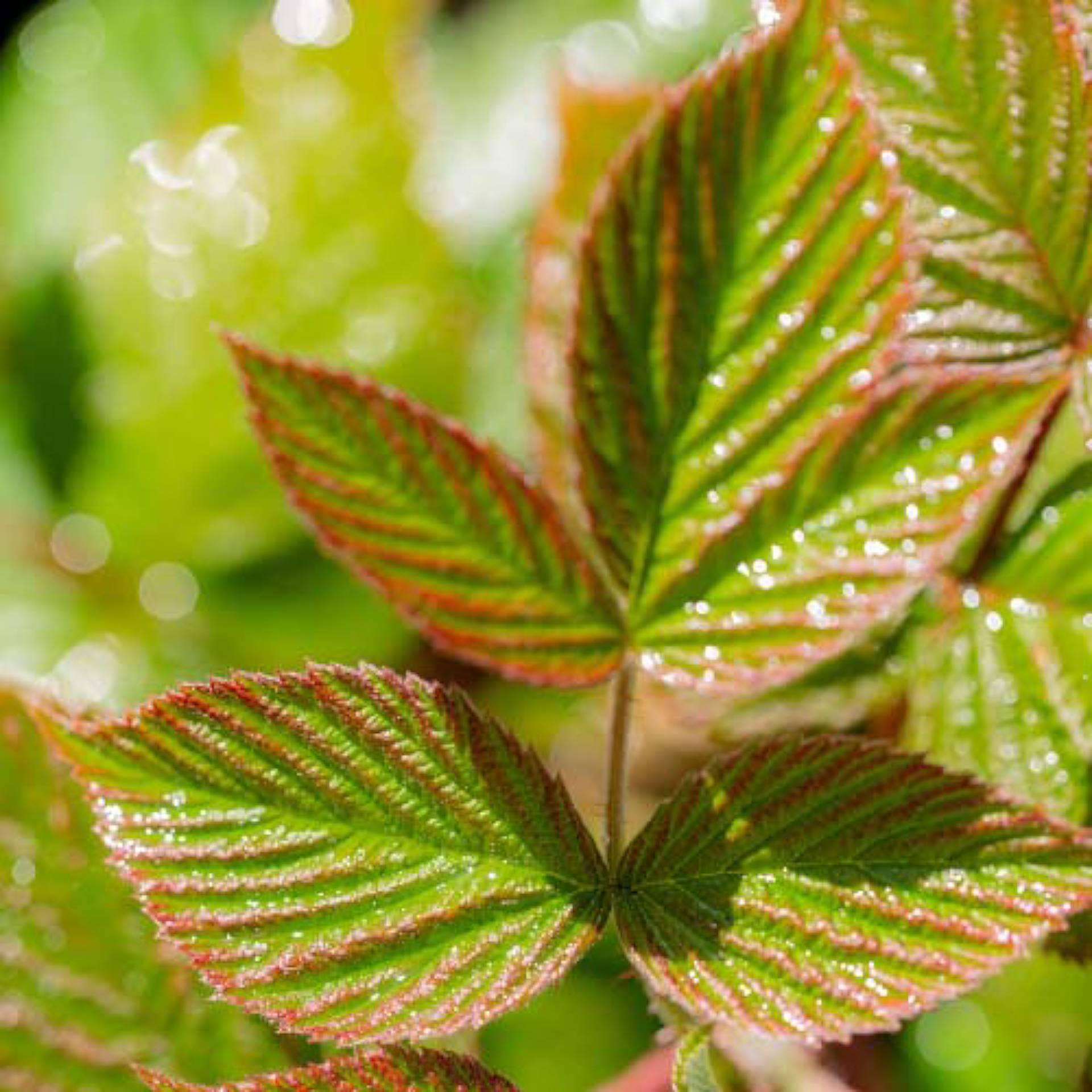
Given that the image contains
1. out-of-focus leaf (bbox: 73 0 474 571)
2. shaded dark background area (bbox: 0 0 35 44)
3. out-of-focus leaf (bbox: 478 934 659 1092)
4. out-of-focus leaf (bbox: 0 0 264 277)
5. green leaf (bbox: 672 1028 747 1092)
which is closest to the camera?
green leaf (bbox: 672 1028 747 1092)

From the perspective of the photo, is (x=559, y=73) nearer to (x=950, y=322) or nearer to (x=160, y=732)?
(x=950, y=322)

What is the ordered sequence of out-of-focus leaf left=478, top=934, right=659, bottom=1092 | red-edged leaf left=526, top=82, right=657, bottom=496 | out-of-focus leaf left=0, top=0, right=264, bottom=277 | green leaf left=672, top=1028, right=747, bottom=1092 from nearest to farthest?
1. green leaf left=672, top=1028, right=747, bottom=1092
2. red-edged leaf left=526, top=82, right=657, bottom=496
3. out-of-focus leaf left=478, top=934, right=659, bottom=1092
4. out-of-focus leaf left=0, top=0, right=264, bottom=277

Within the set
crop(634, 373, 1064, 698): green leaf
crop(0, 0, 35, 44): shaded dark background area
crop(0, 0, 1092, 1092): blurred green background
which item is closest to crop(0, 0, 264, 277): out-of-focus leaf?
crop(0, 0, 1092, 1092): blurred green background

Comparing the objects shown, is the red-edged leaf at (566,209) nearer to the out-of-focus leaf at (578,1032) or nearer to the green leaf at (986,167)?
the green leaf at (986,167)

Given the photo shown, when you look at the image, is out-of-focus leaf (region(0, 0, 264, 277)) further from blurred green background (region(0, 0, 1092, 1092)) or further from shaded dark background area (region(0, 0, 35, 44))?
shaded dark background area (region(0, 0, 35, 44))

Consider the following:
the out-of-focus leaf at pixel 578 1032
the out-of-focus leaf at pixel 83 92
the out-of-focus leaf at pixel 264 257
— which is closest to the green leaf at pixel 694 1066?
the out-of-focus leaf at pixel 578 1032
